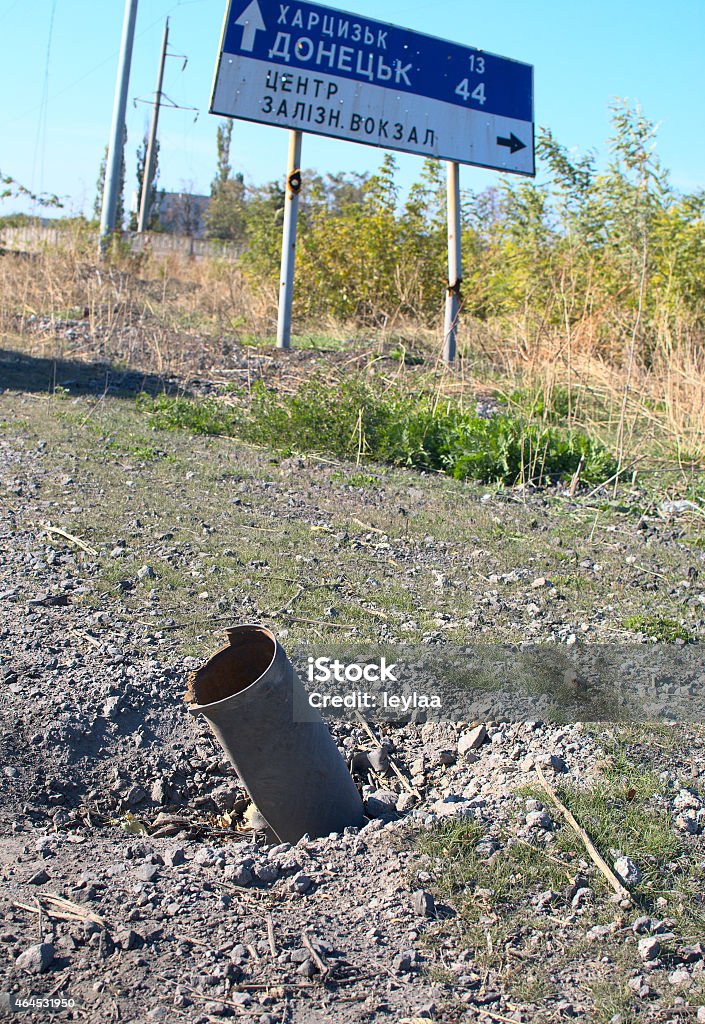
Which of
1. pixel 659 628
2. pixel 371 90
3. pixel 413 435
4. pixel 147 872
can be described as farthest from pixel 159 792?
pixel 371 90

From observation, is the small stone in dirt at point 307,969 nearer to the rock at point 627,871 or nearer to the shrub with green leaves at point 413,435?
the rock at point 627,871

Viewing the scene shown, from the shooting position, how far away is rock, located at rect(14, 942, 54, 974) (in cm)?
183

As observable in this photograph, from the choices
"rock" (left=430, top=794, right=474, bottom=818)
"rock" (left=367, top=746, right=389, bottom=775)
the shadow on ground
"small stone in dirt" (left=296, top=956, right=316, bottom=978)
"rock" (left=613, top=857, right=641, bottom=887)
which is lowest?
"small stone in dirt" (left=296, top=956, right=316, bottom=978)

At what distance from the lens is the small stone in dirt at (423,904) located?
205 cm

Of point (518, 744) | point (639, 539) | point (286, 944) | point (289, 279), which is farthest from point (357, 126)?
point (286, 944)

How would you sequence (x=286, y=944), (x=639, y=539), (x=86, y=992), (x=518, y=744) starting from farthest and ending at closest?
(x=639, y=539), (x=518, y=744), (x=286, y=944), (x=86, y=992)

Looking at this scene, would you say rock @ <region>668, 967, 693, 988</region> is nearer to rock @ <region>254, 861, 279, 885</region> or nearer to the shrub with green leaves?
rock @ <region>254, 861, 279, 885</region>

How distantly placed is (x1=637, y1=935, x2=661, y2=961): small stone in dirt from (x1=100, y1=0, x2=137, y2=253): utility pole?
17298mm

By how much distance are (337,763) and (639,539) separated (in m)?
3.08

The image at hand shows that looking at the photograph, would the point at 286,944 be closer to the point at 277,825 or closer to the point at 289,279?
the point at 277,825

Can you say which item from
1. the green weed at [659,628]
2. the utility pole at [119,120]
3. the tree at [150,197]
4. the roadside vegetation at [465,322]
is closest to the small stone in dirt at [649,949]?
the green weed at [659,628]

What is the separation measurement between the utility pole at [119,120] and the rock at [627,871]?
1705 cm

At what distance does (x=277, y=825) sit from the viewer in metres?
2.51

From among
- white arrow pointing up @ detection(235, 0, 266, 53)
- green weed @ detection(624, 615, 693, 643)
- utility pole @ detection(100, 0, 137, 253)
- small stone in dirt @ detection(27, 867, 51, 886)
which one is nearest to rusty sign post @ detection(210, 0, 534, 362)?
white arrow pointing up @ detection(235, 0, 266, 53)
